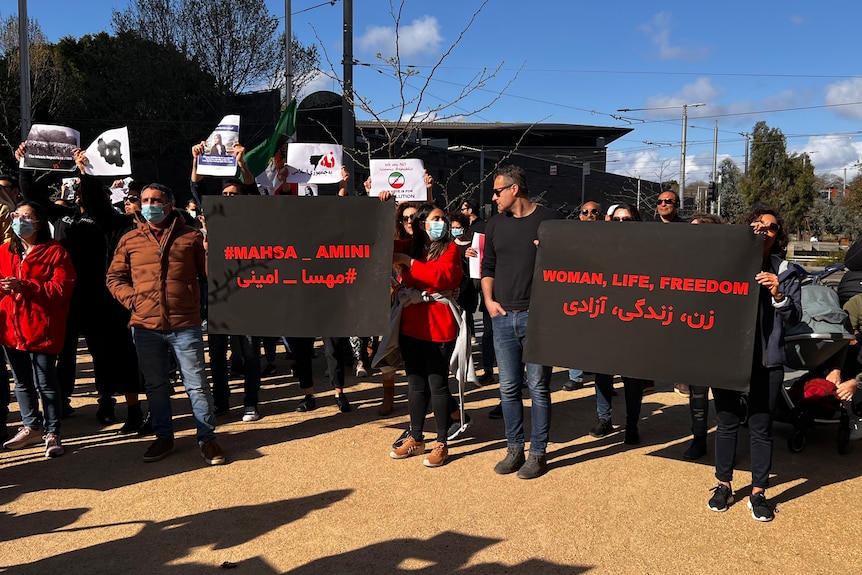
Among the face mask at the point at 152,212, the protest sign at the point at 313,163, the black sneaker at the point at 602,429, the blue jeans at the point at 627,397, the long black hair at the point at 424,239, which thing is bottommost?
the black sneaker at the point at 602,429

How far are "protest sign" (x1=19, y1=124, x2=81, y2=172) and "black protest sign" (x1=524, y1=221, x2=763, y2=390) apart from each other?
15.7 ft

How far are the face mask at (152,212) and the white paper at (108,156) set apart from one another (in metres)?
1.45

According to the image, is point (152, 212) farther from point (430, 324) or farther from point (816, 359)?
point (816, 359)

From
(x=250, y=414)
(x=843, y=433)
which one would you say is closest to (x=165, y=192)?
(x=250, y=414)

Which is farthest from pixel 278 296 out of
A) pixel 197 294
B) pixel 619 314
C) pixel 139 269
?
pixel 619 314

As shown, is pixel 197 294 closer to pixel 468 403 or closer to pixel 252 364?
pixel 252 364

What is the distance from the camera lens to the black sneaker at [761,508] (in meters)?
4.18

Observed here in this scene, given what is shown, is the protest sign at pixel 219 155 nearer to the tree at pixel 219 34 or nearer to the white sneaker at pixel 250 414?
the white sneaker at pixel 250 414

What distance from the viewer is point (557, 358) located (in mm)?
4551

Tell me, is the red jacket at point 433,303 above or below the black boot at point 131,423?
above

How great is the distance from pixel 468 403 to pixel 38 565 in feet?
13.8

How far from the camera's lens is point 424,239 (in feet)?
17.8

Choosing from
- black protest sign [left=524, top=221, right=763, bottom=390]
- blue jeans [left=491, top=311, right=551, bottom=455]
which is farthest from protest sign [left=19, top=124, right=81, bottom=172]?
black protest sign [left=524, top=221, right=763, bottom=390]

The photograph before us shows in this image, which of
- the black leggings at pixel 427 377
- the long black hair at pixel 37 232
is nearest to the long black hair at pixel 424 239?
the black leggings at pixel 427 377
